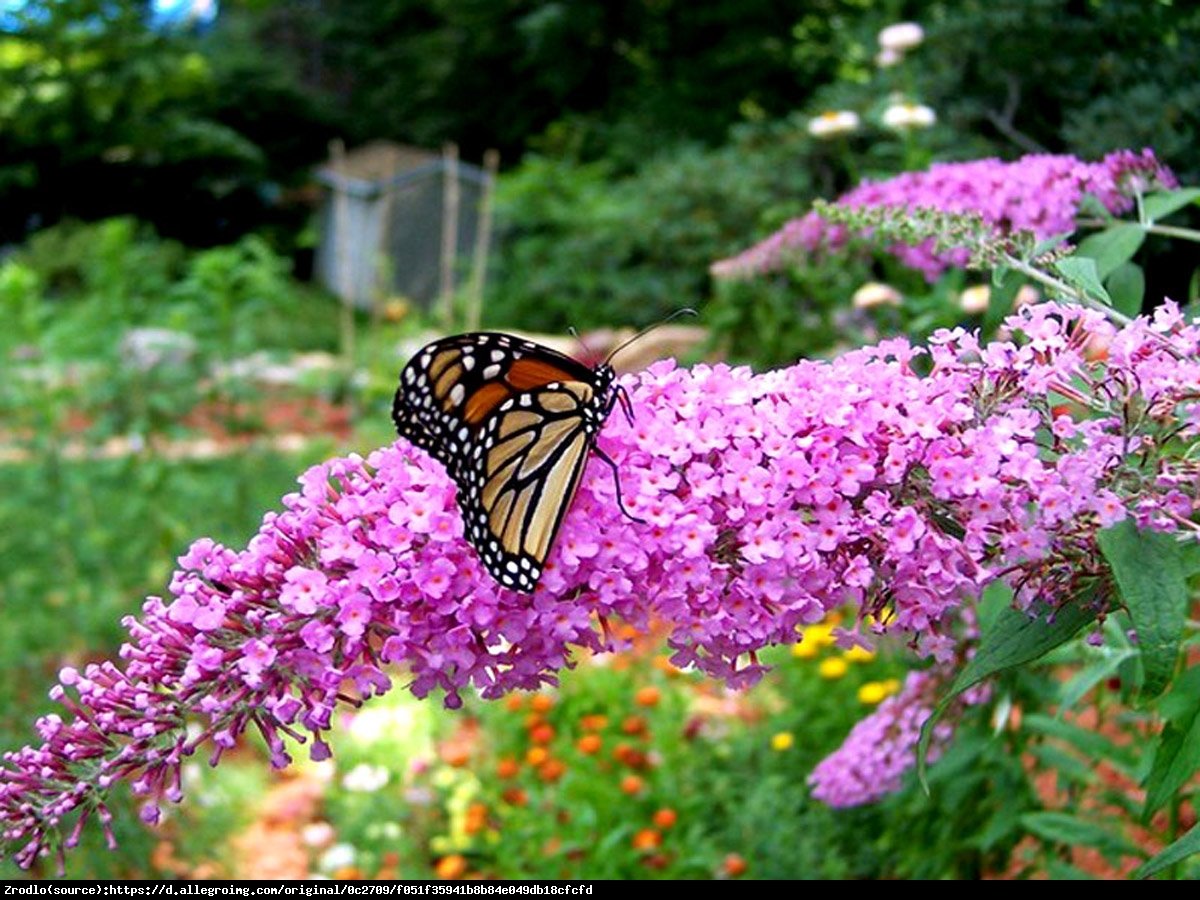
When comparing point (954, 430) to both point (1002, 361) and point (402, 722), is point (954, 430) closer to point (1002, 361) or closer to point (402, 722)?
point (1002, 361)

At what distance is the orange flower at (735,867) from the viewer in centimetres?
291

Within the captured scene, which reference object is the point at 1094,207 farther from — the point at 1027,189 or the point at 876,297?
the point at 876,297

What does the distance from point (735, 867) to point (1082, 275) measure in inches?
72.1

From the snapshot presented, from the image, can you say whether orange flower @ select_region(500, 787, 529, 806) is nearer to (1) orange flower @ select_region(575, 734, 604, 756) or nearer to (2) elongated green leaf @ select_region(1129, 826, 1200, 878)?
(1) orange flower @ select_region(575, 734, 604, 756)

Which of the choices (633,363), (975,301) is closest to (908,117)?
(975,301)

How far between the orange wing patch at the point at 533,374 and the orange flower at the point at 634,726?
245 centimetres

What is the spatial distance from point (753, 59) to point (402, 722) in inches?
315

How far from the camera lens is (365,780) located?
3.62 meters

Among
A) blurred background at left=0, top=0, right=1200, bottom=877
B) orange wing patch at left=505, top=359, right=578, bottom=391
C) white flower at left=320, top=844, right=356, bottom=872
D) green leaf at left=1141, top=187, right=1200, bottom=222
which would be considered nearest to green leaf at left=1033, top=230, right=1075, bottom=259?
green leaf at left=1141, top=187, right=1200, bottom=222

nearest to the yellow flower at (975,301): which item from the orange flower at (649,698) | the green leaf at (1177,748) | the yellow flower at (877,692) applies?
the yellow flower at (877,692)

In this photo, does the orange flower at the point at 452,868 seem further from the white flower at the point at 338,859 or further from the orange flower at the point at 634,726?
the orange flower at the point at 634,726

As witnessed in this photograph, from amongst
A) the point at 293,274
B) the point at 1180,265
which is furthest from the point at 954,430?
the point at 293,274

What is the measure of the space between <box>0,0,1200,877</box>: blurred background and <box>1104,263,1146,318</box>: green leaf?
68 centimetres
